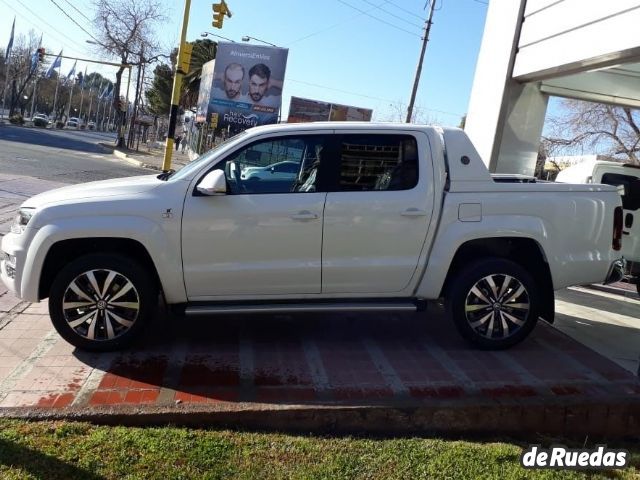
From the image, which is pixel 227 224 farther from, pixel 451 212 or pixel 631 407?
pixel 631 407

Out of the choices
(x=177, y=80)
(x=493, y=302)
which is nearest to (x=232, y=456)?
(x=493, y=302)

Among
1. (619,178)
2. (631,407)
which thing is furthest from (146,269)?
(619,178)

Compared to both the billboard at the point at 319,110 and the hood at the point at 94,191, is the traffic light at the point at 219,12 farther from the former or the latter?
the billboard at the point at 319,110

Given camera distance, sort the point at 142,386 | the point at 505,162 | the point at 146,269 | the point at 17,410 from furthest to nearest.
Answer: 1. the point at 505,162
2. the point at 146,269
3. the point at 142,386
4. the point at 17,410

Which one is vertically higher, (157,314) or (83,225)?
(83,225)

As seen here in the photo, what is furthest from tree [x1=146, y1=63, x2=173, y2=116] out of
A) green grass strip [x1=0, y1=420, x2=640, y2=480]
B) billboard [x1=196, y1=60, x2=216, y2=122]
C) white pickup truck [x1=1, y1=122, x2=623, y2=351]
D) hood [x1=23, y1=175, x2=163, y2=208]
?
green grass strip [x1=0, y1=420, x2=640, y2=480]

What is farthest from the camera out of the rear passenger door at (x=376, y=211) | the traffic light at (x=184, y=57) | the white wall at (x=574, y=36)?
the traffic light at (x=184, y=57)

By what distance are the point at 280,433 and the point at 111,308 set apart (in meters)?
1.80

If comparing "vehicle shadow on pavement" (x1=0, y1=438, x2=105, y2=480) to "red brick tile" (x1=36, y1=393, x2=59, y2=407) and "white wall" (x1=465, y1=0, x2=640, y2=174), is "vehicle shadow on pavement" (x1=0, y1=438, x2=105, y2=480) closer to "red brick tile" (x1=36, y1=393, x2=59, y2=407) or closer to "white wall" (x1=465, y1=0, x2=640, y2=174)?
"red brick tile" (x1=36, y1=393, x2=59, y2=407)

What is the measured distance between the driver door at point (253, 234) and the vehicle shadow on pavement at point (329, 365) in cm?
56

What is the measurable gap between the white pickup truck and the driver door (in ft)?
0.04

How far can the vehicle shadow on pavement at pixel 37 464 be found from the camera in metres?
2.99

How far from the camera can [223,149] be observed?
189 inches

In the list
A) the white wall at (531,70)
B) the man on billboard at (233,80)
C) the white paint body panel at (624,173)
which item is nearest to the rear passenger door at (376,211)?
the white wall at (531,70)
